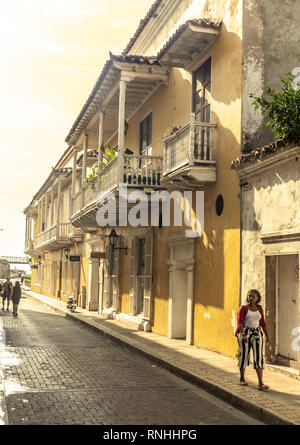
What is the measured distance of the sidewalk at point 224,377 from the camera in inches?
272

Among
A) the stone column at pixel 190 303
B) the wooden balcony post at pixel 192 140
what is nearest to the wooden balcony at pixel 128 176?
the stone column at pixel 190 303

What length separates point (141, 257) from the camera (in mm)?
18125

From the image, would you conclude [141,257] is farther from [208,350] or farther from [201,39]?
[201,39]

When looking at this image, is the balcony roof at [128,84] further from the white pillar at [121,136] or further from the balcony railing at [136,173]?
the balcony railing at [136,173]

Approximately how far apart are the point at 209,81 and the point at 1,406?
849cm

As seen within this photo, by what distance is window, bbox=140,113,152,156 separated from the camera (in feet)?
56.4

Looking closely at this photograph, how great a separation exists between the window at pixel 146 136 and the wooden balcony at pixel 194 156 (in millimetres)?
4340

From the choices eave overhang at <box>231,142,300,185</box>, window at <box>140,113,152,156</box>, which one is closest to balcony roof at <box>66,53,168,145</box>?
window at <box>140,113,152,156</box>

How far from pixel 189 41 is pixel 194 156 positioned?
8.71 ft

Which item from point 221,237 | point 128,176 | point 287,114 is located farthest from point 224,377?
point 128,176

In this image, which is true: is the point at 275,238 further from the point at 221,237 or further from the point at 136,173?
the point at 136,173

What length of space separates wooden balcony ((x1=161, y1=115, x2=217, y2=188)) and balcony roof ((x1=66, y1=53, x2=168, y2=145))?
265cm
